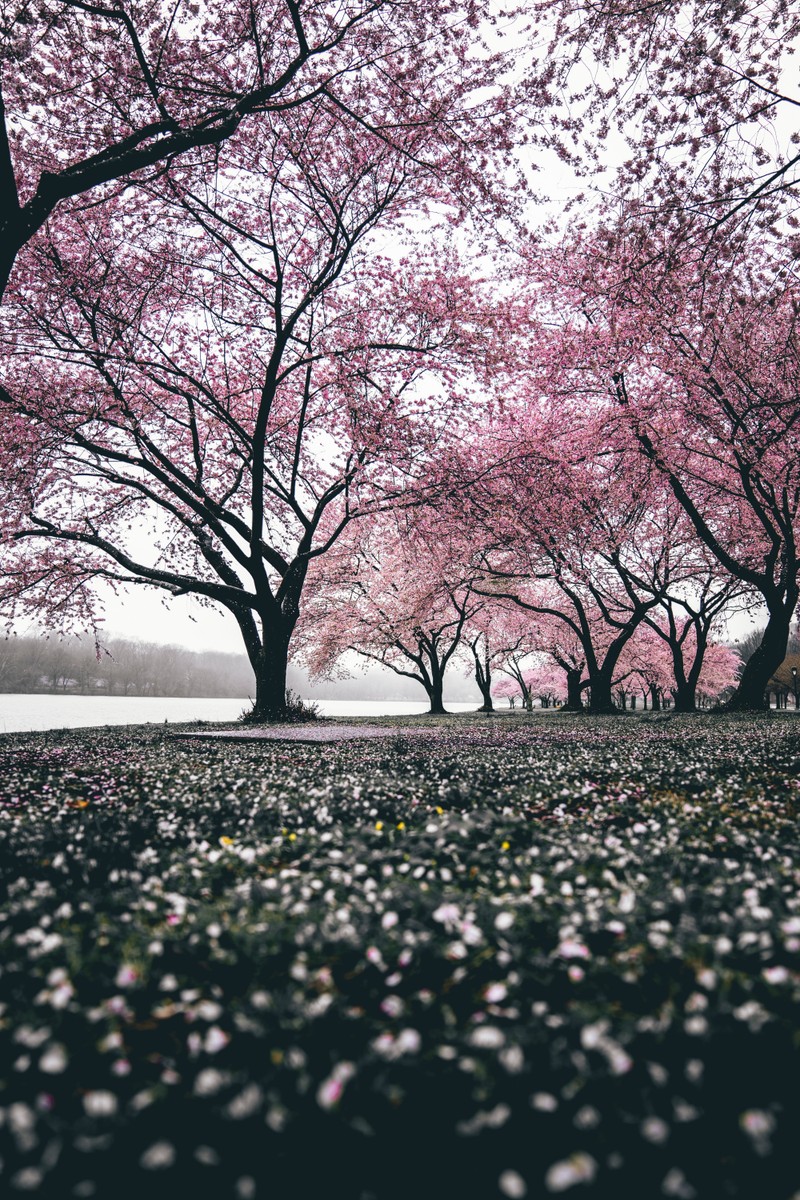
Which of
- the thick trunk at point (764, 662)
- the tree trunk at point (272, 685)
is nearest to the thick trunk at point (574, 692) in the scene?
the thick trunk at point (764, 662)

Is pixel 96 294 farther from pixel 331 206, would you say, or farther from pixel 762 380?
pixel 762 380

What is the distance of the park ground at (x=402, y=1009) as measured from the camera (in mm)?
1919

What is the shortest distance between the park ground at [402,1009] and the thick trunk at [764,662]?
72.0 ft

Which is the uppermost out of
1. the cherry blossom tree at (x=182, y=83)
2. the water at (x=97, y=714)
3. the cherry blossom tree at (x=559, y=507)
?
the cherry blossom tree at (x=182, y=83)

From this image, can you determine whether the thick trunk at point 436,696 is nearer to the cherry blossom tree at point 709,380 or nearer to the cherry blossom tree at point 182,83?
the cherry blossom tree at point 709,380

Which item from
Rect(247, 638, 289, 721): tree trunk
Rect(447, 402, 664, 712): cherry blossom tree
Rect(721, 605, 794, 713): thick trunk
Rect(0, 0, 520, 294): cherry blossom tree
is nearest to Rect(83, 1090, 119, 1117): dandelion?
Rect(0, 0, 520, 294): cherry blossom tree

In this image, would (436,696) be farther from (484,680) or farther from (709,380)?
(709,380)

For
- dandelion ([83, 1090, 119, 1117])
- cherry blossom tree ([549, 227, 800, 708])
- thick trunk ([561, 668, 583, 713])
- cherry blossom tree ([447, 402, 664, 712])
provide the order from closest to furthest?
dandelion ([83, 1090, 119, 1117]) < cherry blossom tree ([549, 227, 800, 708]) < cherry blossom tree ([447, 402, 664, 712]) < thick trunk ([561, 668, 583, 713])

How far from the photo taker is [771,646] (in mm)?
24250

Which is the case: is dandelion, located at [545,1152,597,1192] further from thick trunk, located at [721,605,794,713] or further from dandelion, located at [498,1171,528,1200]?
thick trunk, located at [721,605,794,713]

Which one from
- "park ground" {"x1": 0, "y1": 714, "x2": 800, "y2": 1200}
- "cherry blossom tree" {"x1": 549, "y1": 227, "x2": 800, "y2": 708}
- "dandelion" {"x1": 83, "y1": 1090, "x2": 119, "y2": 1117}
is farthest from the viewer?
"cherry blossom tree" {"x1": 549, "y1": 227, "x2": 800, "y2": 708}

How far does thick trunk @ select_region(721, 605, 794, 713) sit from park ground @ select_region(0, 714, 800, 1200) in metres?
22.0

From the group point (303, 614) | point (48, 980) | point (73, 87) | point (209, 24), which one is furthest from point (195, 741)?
point (303, 614)

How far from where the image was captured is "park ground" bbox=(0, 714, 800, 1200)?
1.92m
